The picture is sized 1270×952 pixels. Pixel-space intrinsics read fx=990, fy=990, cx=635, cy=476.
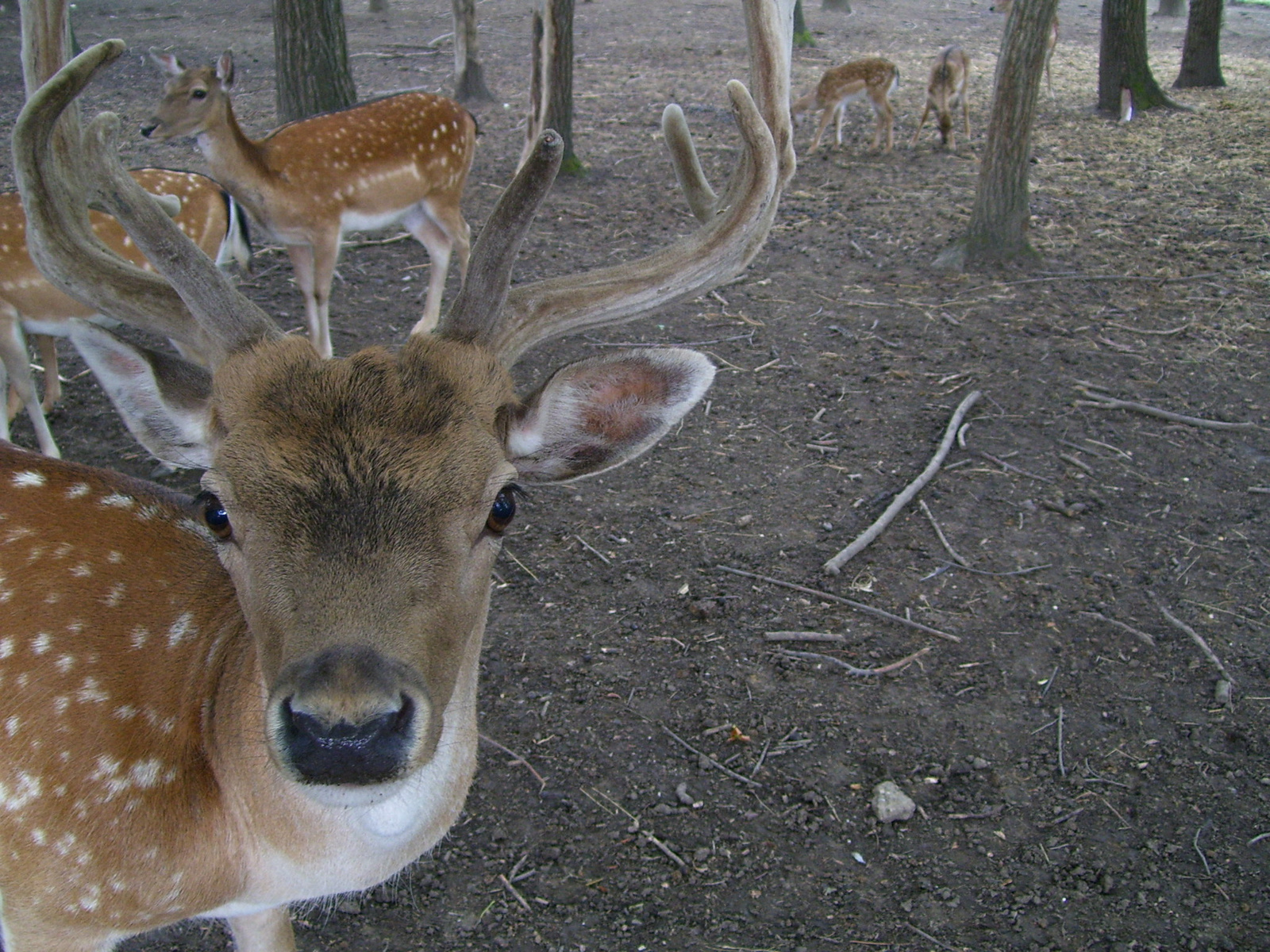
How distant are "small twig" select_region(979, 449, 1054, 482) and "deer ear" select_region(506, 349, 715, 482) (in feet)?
8.81

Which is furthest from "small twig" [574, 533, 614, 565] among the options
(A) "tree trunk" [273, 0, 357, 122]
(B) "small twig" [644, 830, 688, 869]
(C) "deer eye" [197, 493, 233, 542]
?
(A) "tree trunk" [273, 0, 357, 122]

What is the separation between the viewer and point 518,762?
118 inches

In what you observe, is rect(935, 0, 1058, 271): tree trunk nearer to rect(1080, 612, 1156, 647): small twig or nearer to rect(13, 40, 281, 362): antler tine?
rect(1080, 612, 1156, 647): small twig

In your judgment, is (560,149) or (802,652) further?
(802,652)

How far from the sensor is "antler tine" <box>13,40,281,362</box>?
195 cm

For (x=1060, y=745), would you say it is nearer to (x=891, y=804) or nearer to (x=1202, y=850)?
(x=1202, y=850)

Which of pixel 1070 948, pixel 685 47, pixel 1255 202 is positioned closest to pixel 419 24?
pixel 685 47

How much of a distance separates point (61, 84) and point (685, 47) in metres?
A: 13.2

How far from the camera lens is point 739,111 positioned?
2.33 meters

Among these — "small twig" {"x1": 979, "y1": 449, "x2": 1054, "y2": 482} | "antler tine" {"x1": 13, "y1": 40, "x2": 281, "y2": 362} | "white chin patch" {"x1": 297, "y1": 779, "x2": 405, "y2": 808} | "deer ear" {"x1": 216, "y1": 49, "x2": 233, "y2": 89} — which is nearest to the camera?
"white chin patch" {"x1": 297, "y1": 779, "x2": 405, "y2": 808}

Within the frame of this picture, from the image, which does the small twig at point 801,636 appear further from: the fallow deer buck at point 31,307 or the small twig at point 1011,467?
the fallow deer buck at point 31,307

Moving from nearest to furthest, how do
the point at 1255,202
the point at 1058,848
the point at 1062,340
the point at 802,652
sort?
the point at 1058,848, the point at 802,652, the point at 1062,340, the point at 1255,202

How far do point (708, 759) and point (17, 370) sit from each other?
3.37 metres

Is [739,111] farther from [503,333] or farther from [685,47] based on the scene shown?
[685,47]
